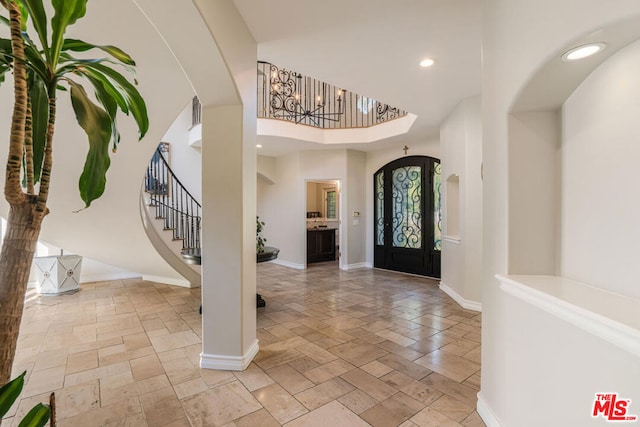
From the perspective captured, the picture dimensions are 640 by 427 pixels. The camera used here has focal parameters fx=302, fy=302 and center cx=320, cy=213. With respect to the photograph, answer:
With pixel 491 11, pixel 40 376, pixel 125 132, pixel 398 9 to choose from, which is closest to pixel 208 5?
pixel 398 9

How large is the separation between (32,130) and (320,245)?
Answer: 730 centimetres

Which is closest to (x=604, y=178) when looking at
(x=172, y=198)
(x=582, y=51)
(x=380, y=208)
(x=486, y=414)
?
(x=582, y=51)

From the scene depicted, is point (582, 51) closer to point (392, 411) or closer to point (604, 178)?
point (604, 178)

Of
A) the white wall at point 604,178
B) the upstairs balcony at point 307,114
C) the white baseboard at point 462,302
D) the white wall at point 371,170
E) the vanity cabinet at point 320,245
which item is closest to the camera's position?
the white wall at point 604,178

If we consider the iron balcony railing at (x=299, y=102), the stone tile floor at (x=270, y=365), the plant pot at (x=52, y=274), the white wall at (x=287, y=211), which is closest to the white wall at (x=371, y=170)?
the iron balcony railing at (x=299, y=102)

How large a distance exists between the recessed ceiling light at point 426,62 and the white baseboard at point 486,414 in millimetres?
3017

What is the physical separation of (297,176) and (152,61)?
4.68 meters

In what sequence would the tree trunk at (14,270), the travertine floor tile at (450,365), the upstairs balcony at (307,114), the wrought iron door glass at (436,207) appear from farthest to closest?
the wrought iron door glass at (436,207) → the upstairs balcony at (307,114) → the travertine floor tile at (450,365) → the tree trunk at (14,270)

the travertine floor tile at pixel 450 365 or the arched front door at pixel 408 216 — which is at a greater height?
the arched front door at pixel 408 216

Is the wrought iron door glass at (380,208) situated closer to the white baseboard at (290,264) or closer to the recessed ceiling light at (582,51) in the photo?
the white baseboard at (290,264)

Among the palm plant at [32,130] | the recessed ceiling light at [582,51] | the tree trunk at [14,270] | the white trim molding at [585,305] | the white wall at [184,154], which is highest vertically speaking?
the white wall at [184,154]

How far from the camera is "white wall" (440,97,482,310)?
4133 mm

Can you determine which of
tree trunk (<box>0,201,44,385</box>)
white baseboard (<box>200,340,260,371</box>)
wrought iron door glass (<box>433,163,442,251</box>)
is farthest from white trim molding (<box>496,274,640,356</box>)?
wrought iron door glass (<box>433,163,442,251</box>)

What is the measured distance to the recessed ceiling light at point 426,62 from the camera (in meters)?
3.13
